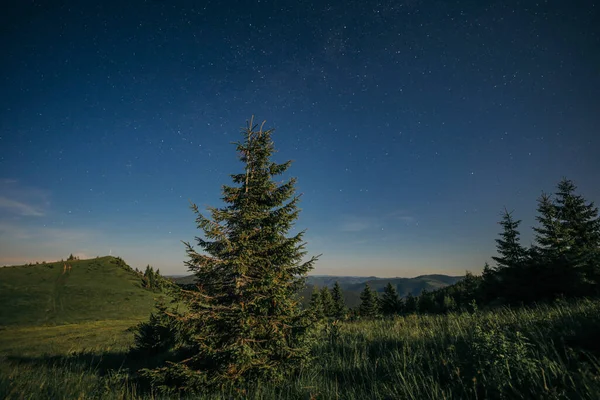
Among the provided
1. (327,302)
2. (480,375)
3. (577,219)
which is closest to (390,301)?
(327,302)

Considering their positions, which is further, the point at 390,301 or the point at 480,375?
the point at 390,301

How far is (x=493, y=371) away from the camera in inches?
121

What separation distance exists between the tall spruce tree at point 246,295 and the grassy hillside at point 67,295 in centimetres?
8868

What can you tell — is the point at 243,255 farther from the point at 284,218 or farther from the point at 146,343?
the point at 146,343

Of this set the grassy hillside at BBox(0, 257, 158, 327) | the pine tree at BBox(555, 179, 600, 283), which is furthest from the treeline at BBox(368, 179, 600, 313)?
the grassy hillside at BBox(0, 257, 158, 327)

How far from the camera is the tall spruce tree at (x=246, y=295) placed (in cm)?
580

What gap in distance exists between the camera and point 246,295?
268 inches

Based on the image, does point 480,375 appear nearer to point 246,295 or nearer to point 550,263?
point 246,295

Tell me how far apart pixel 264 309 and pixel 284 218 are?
271 centimetres

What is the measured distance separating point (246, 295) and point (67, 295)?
117634 mm

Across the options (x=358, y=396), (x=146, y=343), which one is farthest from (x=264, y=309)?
(x=146, y=343)

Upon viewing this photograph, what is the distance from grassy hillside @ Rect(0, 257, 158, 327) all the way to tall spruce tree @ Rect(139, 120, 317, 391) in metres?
88.7

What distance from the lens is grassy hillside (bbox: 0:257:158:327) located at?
235 feet

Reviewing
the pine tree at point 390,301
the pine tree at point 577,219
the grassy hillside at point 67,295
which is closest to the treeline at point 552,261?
the pine tree at point 577,219
